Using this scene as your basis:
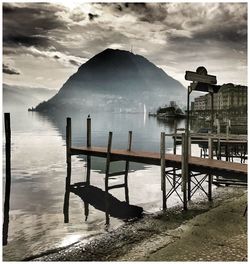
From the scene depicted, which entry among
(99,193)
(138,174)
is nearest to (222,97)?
(138,174)

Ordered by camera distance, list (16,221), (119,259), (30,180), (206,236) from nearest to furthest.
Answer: (119,259)
(206,236)
(16,221)
(30,180)

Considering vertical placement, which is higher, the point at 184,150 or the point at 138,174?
the point at 184,150

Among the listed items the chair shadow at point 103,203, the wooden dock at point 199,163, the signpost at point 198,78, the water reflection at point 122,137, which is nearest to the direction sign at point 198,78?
the signpost at point 198,78

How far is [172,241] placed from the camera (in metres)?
8.71

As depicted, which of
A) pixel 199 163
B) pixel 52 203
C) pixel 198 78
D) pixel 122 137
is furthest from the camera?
pixel 122 137

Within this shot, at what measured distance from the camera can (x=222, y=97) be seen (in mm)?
98938

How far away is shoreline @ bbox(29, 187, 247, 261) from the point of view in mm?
7668

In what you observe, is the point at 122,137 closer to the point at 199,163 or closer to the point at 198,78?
the point at 198,78

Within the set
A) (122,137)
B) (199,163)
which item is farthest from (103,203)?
(122,137)

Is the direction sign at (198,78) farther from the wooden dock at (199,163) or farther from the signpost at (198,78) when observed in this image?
the wooden dock at (199,163)

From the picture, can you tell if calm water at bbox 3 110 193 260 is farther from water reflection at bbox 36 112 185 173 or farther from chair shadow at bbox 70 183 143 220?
water reflection at bbox 36 112 185 173

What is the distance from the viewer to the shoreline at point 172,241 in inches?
302

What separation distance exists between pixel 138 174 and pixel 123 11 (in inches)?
475

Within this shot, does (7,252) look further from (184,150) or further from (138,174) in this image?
(138,174)
